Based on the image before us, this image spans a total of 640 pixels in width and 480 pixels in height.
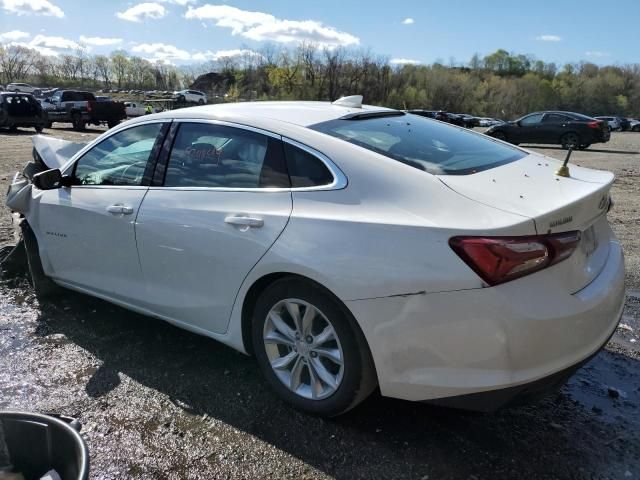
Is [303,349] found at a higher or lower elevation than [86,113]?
lower

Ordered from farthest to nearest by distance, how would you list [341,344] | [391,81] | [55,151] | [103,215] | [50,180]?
1. [391,81]
2. [55,151]
3. [50,180]
4. [103,215]
5. [341,344]

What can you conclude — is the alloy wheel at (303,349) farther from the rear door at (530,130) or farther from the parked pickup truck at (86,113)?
the parked pickup truck at (86,113)

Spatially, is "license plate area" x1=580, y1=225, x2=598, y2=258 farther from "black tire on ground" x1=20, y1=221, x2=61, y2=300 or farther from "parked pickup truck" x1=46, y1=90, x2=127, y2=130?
"parked pickup truck" x1=46, y1=90, x2=127, y2=130

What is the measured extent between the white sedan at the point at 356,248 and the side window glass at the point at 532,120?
804 inches

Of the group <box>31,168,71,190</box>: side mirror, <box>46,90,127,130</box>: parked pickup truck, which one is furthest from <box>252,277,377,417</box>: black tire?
<box>46,90,127,130</box>: parked pickup truck

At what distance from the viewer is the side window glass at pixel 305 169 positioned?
2.76 meters

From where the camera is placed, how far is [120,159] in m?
3.78

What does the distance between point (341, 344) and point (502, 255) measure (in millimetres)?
871

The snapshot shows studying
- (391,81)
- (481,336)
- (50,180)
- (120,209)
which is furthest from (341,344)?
(391,81)

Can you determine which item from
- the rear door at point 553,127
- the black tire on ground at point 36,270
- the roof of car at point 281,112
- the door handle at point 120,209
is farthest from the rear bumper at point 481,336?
the rear door at point 553,127

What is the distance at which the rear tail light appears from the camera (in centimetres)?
221

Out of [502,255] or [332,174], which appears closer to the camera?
[502,255]

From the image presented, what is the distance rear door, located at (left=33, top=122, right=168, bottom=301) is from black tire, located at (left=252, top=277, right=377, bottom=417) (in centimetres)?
113

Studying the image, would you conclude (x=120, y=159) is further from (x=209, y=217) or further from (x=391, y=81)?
(x=391, y=81)
